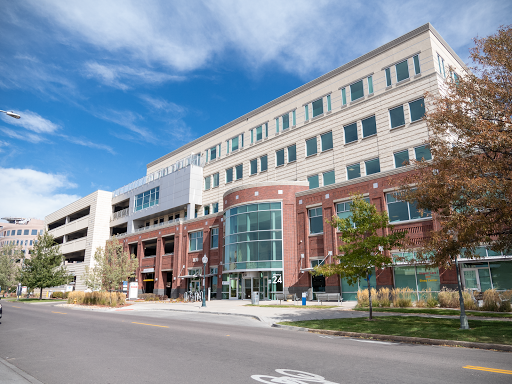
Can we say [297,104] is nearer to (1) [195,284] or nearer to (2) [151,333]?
(1) [195,284]

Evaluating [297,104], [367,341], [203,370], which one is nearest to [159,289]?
[297,104]

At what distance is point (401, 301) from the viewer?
22766 millimetres

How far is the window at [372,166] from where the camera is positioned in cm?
3425

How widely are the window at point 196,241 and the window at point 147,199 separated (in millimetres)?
11934

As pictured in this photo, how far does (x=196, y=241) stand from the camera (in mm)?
46438

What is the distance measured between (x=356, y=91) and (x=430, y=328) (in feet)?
92.7

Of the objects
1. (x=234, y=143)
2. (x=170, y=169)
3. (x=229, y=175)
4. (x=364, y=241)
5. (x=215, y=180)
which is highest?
(x=234, y=143)

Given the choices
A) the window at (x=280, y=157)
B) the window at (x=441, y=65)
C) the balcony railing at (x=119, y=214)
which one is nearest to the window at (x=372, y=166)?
the window at (x=441, y=65)

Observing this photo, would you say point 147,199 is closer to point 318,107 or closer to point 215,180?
A: point 215,180

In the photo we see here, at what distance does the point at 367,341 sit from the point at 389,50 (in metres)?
30.4

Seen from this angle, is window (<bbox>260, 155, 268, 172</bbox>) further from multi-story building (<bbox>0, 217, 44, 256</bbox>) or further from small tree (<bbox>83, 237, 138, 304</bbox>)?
multi-story building (<bbox>0, 217, 44, 256</bbox>)

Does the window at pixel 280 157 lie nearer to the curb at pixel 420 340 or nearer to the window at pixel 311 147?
the window at pixel 311 147

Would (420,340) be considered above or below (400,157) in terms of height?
below

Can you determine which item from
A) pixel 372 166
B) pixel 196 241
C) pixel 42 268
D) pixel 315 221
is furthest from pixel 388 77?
pixel 42 268
